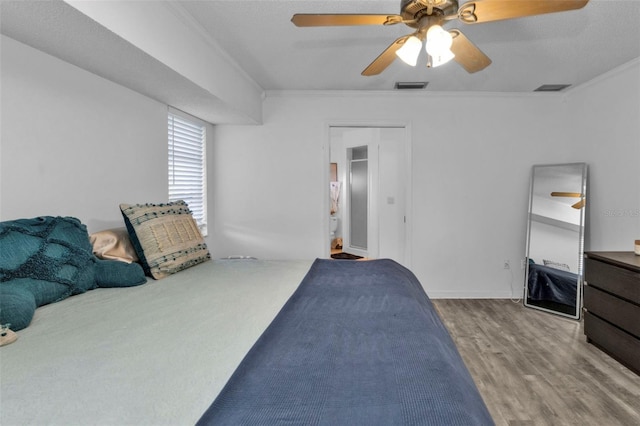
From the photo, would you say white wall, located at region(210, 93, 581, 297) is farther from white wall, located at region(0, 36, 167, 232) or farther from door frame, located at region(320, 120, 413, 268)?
white wall, located at region(0, 36, 167, 232)

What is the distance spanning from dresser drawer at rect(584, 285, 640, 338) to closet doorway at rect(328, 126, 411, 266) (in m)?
1.75

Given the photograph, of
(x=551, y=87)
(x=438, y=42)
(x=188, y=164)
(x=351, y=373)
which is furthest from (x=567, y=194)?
(x=188, y=164)

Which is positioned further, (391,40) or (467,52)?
(391,40)

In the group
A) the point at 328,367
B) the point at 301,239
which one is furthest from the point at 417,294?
the point at 301,239

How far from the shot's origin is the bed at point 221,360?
2.42 ft

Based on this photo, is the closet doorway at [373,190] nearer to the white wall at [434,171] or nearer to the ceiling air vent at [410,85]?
the white wall at [434,171]

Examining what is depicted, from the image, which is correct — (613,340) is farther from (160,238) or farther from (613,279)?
(160,238)

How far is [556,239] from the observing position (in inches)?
143

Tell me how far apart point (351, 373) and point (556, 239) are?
3.67 metres

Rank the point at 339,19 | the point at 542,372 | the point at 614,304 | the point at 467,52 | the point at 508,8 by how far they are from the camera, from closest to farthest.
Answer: the point at 508,8 → the point at 339,19 → the point at 467,52 → the point at 542,372 → the point at 614,304

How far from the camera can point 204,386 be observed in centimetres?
82

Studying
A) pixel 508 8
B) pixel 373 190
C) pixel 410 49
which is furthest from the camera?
pixel 373 190

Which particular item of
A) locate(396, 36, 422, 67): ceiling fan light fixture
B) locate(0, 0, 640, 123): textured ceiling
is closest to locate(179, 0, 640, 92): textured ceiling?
locate(0, 0, 640, 123): textured ceiling

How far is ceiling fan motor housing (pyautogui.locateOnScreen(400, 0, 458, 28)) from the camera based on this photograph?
1.53m
